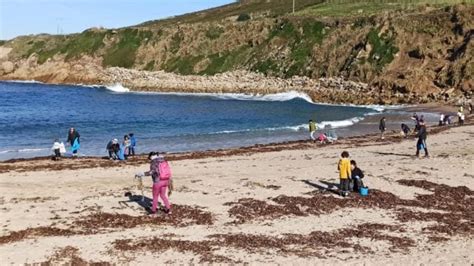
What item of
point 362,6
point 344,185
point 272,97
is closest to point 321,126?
point 344,185

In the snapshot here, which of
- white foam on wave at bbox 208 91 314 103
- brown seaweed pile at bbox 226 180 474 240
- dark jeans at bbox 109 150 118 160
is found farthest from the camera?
white foam on wave at bbox 208 91 314 103

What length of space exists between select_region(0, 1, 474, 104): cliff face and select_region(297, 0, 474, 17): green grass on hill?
12.7ft

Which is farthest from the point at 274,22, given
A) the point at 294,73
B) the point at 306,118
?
the point at 306,118

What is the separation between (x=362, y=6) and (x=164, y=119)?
64330 mm

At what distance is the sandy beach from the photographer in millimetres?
15141

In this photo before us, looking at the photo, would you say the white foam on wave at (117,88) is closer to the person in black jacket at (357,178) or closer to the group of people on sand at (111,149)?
the group of people on sand at (111,149)

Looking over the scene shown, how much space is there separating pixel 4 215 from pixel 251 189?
8.87m

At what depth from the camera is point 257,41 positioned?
343 ft

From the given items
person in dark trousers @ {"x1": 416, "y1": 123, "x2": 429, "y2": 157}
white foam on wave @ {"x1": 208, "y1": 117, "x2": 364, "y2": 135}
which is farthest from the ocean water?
person in dark trousers @ {"x1": 416, "y1": 123, "x2": 429, "y2": 157}

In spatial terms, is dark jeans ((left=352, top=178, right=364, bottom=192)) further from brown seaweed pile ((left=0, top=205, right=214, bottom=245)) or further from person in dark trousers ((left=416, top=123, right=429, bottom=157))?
person in dark trousers ((left=416, top=123, right=429, bottom=157))

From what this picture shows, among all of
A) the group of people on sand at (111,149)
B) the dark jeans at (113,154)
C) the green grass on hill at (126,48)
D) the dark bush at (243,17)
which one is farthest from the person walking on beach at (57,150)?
the dark bush at (243,17)

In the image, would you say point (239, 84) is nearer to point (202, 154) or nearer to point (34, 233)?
point (202, 154)

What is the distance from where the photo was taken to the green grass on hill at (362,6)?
324 feet

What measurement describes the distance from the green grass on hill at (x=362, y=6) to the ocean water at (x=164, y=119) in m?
27.3
